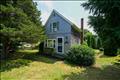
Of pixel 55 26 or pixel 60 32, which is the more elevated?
A: pixel 55 26

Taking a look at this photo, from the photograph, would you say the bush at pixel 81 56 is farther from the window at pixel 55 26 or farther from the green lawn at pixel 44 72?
the window at pixel 55 26

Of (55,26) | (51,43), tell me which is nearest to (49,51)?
(51,43)

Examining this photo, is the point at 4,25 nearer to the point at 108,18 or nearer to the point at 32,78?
the point at 32,78

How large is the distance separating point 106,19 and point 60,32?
38.5 feet

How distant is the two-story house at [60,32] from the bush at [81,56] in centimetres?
436

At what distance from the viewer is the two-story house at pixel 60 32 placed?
26234mm

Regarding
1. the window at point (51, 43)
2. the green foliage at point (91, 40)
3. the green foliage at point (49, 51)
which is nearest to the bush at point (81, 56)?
the green foliage at point (49, 51)

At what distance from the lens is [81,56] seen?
69.2 feet

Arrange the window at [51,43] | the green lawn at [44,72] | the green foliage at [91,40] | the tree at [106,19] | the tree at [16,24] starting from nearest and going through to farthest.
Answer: the tree at [106,19] < the green lawn at [44,72] < the tree at [16,24] < the window at [51,43] < the green foliage at [91,40]

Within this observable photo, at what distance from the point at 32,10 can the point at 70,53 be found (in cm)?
637

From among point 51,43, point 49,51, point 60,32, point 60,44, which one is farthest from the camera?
point 51,43

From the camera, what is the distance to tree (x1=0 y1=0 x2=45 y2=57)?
1880 cm

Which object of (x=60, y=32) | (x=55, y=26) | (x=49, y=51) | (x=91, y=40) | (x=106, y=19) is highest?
Answer: (x=55, y=26)

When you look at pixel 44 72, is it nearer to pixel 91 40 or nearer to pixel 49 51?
pixel 49 51
